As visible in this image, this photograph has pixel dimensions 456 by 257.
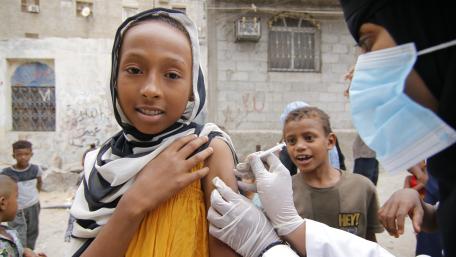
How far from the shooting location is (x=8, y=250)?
2.35 meters

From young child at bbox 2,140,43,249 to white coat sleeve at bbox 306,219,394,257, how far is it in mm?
3990

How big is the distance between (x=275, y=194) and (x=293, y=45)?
9.11 meters

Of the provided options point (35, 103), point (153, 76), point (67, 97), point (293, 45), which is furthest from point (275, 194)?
point (35, 103)

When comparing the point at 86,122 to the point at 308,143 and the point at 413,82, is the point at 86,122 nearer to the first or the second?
the point at 308,143

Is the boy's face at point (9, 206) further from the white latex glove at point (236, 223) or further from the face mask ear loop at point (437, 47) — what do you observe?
the face mask ear loop at point (437, 47)

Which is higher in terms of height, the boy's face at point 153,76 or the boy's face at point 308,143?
the boy's face at point 153,76

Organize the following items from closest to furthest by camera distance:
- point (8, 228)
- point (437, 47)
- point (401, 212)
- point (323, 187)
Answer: point (437, 47), point (401, 212), point (323, 187), point (8, 228)

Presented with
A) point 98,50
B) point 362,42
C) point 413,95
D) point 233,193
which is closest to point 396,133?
point 413,95

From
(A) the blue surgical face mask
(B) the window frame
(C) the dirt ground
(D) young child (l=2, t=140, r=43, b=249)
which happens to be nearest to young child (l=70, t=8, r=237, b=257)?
(A) the blue surgical face mask

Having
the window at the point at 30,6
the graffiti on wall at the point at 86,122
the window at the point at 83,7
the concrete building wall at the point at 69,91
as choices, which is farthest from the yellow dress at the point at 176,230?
the window at the point at 30,6

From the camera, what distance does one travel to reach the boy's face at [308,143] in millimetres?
2154

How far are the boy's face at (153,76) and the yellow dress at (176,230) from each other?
209mm

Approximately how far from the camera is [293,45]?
9789 millimetres

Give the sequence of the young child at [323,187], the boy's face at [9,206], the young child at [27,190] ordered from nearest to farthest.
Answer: the young child at [323,187] < the boy's face at [9,206] < the young child at [27,190]
